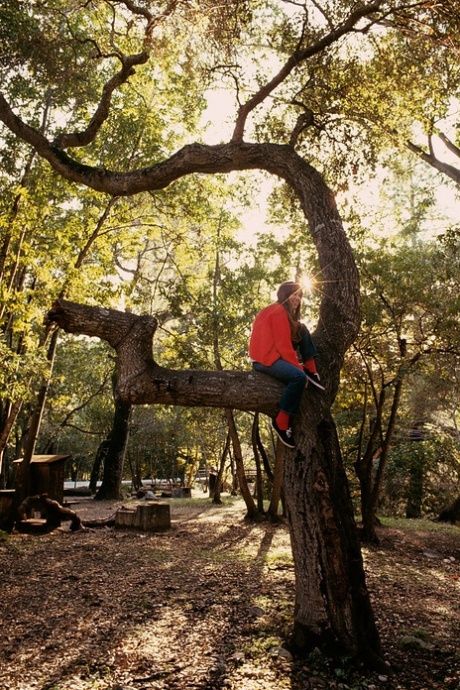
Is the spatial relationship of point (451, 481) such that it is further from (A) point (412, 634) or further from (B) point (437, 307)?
(A) point (412, 634)

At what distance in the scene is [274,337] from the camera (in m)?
4.91

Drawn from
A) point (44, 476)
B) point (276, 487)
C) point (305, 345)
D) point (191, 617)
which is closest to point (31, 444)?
point (44, 476)

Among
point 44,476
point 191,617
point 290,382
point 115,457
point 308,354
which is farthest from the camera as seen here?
point 115,457

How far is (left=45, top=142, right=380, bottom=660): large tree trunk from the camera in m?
4.62

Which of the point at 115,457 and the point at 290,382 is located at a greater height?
the point at 290,382

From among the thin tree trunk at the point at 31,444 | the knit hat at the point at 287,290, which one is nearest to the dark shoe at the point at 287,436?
the knit hat at the point at 287,290

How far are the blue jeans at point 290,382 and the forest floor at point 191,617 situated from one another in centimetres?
237

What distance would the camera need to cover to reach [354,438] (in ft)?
52.6

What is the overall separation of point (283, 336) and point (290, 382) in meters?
0.49

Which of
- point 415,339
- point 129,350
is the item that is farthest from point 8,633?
point 415,339

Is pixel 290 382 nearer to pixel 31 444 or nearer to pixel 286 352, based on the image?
pixel 286 352

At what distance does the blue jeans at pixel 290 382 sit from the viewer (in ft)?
15.3

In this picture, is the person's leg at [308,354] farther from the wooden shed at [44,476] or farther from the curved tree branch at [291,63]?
the wooden shed at [44,476]

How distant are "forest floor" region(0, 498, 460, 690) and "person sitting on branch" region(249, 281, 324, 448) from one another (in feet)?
7.13
